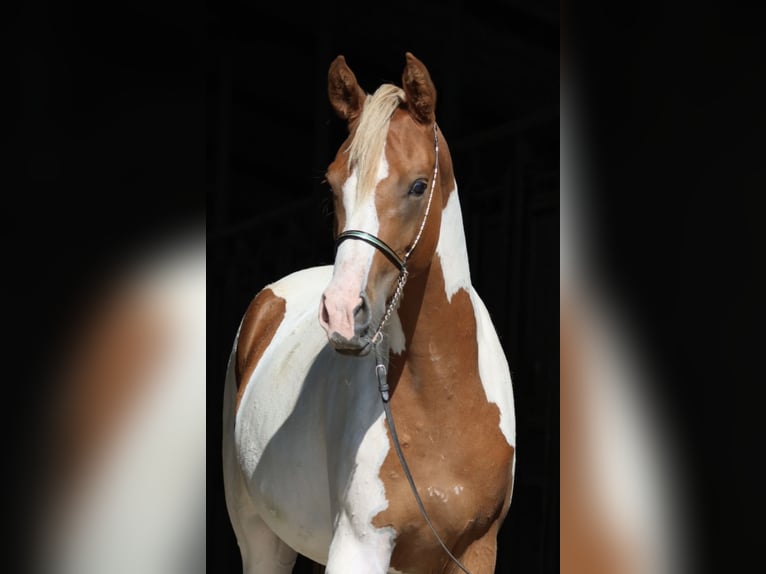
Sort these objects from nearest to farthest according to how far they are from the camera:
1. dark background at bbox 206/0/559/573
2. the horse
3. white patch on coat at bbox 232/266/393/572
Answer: the horse, white patch on coat at bbox 232/266/393/572, dark background at bbox 206/0/559/573

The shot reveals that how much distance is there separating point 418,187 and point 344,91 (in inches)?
14.9

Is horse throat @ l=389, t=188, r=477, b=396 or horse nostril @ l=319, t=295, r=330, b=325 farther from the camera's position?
horse throat @ l=389, t=188, r=477, b=396

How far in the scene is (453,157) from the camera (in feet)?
12.3

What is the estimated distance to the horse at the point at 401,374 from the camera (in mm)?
2264

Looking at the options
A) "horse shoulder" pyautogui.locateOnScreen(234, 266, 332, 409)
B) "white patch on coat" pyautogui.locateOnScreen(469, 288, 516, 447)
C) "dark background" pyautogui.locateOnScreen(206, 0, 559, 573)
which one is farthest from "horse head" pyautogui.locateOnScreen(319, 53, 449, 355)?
"horse shoulder" pyautogui.locateOnScreen(234, 266, 332, 409)

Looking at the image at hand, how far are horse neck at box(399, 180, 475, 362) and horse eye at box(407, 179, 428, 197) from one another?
0.51 feet

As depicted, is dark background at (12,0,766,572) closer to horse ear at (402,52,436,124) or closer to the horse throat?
the horse throat

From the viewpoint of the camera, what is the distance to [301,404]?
287 cm

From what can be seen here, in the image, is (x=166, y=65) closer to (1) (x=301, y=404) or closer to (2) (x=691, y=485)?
(1) (x=301, y=404)

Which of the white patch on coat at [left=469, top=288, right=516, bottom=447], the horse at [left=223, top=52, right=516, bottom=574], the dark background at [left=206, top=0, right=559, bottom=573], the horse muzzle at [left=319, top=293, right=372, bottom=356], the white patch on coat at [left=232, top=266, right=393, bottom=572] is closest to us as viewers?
the horse muzzle at [left=319, top=293, right=372, bottom=356]

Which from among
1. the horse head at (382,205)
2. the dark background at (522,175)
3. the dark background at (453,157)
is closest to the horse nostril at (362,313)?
the horse head at (382,205)

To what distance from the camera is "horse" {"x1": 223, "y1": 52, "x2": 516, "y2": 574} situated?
2.26 metres

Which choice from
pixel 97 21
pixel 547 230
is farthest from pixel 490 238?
pixel 97 21

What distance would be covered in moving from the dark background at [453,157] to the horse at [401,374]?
720 millimetres
